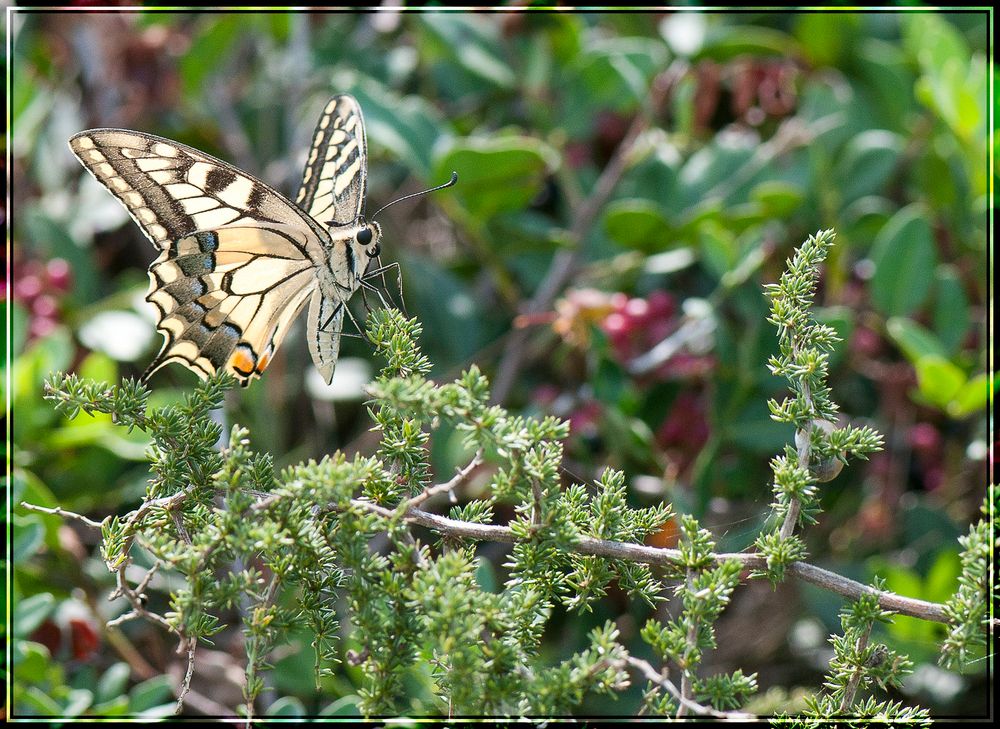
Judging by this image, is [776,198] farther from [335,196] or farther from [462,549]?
[462,549]

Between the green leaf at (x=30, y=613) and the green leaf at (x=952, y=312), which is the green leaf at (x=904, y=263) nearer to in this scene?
the green leaf at (x=952, y=312)

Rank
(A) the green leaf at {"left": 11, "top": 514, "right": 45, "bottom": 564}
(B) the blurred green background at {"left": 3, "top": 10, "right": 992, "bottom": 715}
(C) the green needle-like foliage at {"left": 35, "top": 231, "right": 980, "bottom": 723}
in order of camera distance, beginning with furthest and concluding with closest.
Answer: (B) the blurred green background at {"left": 3, "top": 10, "right": 992, "bottom": 715} < (A) the green leaf at {"left": 11, "top": 514, "right": 45, "bottom": 564} < (C) the green needle-like foliage at {"left": 35, "top": 231, "right": 980, "bottom": 723}

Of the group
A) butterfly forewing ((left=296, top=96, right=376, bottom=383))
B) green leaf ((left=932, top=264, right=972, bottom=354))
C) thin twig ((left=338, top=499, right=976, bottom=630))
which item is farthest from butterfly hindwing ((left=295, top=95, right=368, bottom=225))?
green leaf ((left=932, top=264, right=972, bottom=354))

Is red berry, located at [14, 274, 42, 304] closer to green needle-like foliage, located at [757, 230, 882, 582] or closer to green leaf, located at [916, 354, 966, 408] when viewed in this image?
green needle-like foliage, located at [757, 230, 882, 582]

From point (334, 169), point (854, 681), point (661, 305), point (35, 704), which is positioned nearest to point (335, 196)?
point (334, 169)

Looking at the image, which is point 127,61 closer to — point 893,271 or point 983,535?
point 893,271

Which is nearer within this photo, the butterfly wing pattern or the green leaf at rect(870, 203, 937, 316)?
the butterfly wing pattern

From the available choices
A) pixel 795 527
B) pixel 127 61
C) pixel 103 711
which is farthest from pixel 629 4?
pixel 103 711
